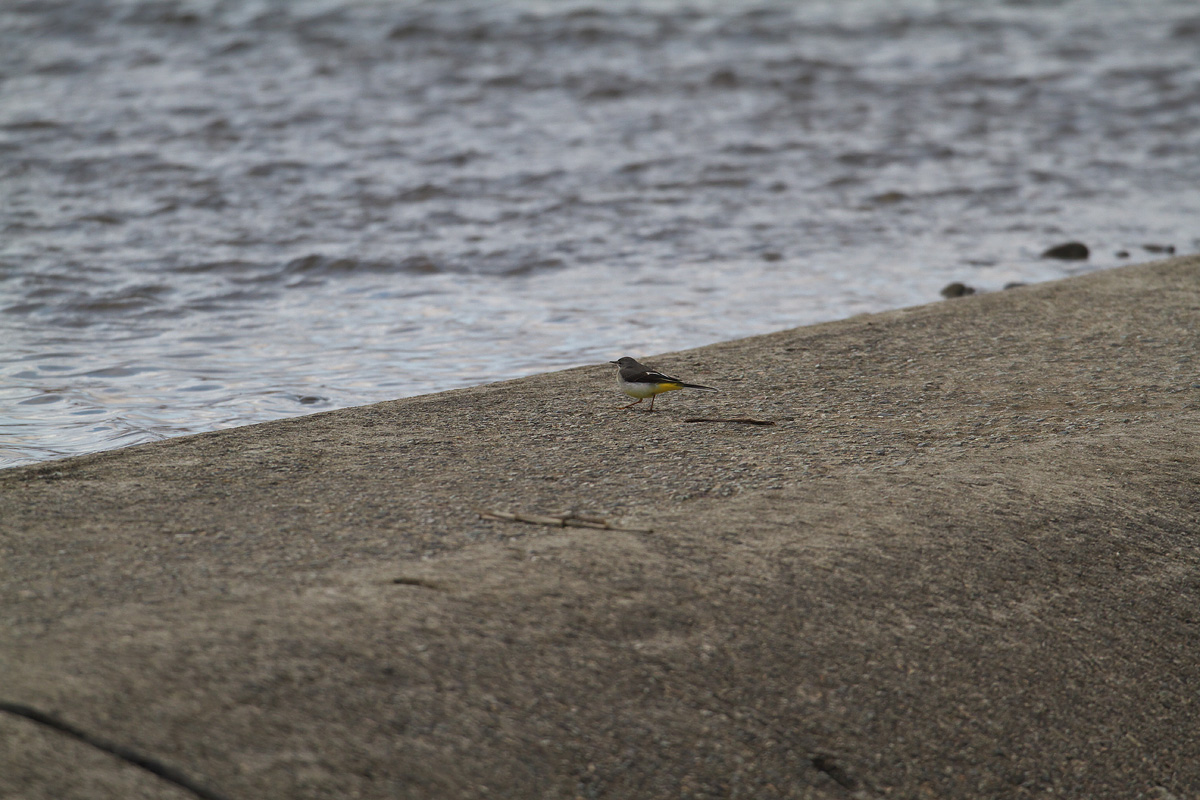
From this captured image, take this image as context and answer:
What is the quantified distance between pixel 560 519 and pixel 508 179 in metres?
6.51

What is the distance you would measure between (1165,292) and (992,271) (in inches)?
61.0

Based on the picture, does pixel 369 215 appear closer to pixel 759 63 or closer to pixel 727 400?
pixel 727 400

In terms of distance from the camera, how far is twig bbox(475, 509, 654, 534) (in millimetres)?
3020

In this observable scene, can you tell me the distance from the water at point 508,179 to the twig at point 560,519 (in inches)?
74.2

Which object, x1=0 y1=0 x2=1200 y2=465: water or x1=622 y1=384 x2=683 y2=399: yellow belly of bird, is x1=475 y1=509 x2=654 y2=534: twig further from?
x1=0 y1=0 x2=1200 y2=465: water

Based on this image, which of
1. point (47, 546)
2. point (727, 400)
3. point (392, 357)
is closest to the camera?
point (47, 546)

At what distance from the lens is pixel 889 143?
10430mm

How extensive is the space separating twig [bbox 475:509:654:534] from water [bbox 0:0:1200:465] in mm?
1884

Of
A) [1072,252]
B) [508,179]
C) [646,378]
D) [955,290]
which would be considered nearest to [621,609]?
[646,378]

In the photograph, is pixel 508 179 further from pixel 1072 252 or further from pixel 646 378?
pixel 646 378

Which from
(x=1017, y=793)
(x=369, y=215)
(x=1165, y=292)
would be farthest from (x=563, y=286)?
(x=1017, y=793)

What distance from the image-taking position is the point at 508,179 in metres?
9.22

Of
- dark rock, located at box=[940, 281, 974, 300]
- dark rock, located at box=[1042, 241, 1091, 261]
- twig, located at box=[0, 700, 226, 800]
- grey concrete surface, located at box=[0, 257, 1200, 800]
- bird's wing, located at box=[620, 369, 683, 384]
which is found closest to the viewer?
twig, located at box=[0, 700, 226, 800]

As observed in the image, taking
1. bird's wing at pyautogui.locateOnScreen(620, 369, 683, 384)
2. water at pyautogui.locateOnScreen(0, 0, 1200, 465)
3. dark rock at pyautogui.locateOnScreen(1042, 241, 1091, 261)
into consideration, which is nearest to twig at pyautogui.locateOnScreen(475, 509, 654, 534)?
bird's wing at pyautogui.locateOnScreen(620, 369, 683, 384)
